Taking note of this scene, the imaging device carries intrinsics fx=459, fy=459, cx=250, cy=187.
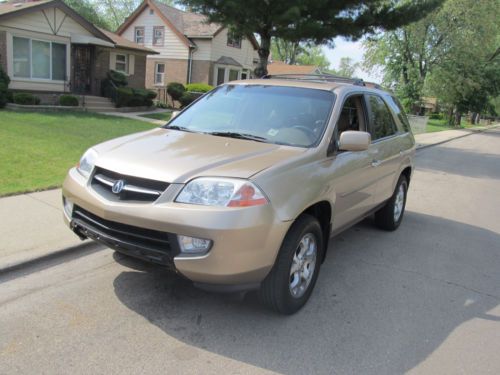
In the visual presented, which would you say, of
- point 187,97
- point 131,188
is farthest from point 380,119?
point 187,97

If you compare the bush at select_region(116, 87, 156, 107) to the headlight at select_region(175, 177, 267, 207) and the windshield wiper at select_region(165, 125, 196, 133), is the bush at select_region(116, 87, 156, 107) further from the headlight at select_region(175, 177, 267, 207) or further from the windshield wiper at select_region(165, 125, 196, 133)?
the headlight at select_region(175, 177, 267, 207)

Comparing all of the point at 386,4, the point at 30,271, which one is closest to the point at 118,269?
the point at 30,271

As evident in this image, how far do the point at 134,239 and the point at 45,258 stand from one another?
5.50ft

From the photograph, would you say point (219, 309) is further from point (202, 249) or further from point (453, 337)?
point (453, 337)

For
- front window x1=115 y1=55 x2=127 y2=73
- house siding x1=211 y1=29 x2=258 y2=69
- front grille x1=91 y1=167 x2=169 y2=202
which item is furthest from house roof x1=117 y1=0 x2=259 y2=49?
front grille x1=91 y1=167 x2=169 y2=202

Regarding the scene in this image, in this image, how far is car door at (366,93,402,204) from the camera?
514 cm

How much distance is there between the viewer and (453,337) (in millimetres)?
3639

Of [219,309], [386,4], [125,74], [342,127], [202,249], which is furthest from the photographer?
[125,74]

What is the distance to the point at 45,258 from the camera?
4.42 metres

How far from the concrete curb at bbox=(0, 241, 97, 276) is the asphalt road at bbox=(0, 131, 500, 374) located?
8 centimetres

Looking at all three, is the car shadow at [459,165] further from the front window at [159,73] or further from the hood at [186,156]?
the front window at [159,73]

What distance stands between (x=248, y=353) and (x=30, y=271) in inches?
90.4

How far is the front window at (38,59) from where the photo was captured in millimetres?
18061

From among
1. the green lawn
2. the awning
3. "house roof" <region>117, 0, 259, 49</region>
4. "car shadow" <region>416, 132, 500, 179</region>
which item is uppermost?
"house roof" <region>117, 0, 259, 49</region>
